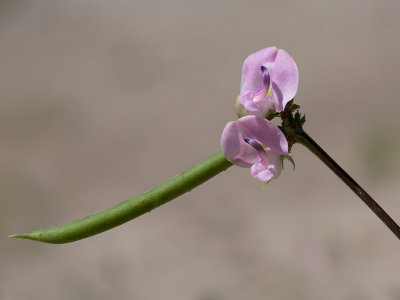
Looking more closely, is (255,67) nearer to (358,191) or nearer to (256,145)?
(256,145)

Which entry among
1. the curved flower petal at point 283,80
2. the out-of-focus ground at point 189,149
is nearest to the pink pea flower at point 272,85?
the curved flower petal at point 283,80

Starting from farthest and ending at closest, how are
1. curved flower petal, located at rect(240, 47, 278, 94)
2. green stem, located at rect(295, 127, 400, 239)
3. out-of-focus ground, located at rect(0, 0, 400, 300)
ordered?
out-of-focus ground, located at rect(0, 0, 400, 300) → curved flower petal, located at rect(240, 47, 278, 94) → green stem, located at rect(295, 127, 400, 239)

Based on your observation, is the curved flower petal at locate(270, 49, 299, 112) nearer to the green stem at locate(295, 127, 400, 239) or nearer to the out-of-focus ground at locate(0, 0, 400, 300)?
the green stem at locate(295, 127, 400, 239)

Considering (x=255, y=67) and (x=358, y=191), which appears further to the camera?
(x=255, y=67)

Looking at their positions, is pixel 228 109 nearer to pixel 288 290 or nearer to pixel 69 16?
pixel 288 290

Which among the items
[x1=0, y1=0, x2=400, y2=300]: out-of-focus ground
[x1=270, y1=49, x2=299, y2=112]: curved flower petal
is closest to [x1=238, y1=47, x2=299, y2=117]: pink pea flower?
[x1=270, y1=49, x2=299, y2=112]: curved flower petal

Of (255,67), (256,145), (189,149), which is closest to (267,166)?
(256,145)

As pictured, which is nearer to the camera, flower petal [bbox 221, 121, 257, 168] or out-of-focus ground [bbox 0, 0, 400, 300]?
flower petal [bbox 221, 121, 257, 168]
